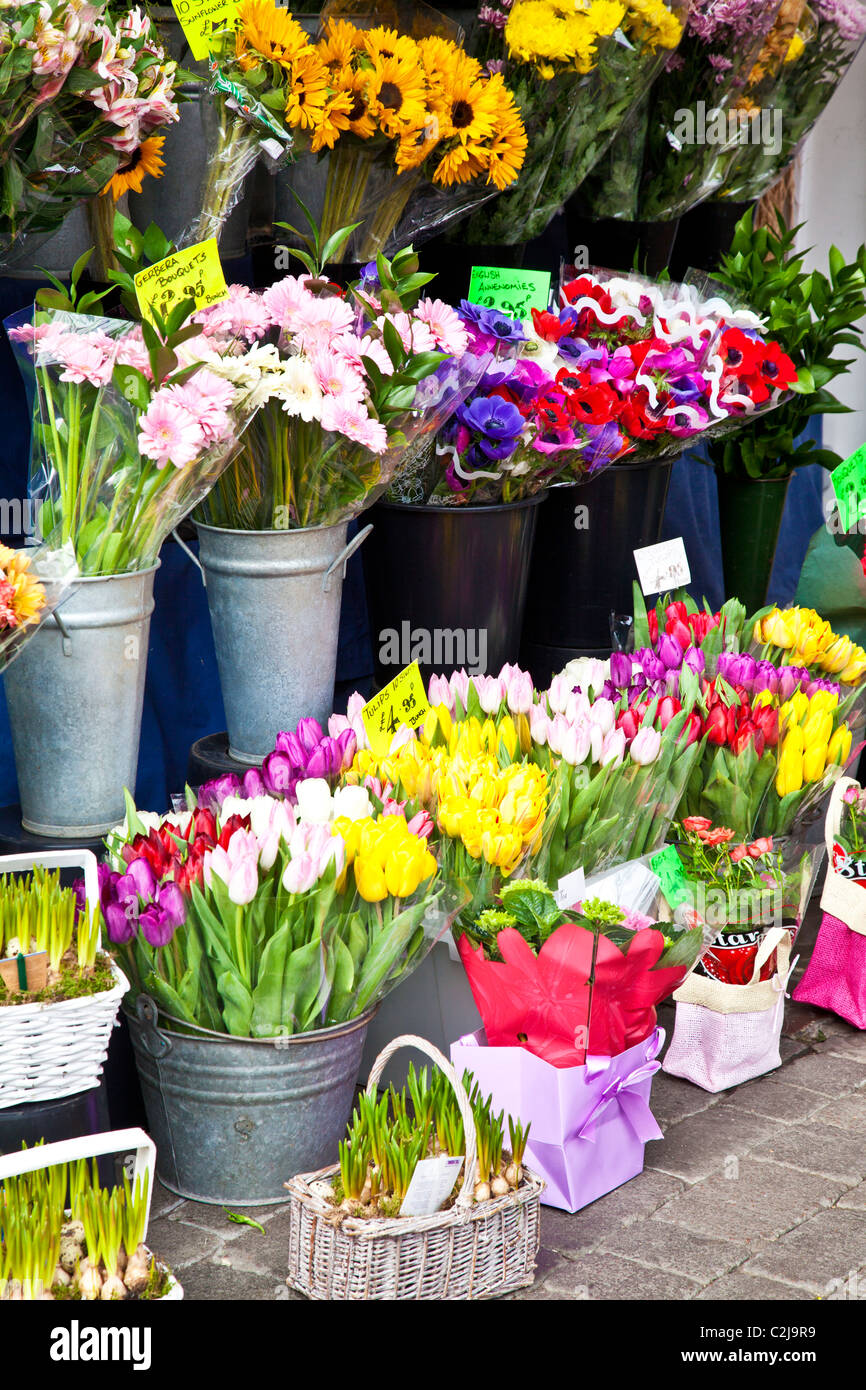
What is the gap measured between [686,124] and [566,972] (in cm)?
220

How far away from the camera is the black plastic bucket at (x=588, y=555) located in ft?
10.1

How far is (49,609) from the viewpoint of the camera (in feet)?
6.48

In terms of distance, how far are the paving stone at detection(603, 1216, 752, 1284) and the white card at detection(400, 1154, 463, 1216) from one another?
0.35 metres

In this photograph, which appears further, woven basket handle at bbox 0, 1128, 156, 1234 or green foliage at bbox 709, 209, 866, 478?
green foliage at bbox 709, 209, 866, 478

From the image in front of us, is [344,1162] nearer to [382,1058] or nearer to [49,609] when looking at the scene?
[382,1058]

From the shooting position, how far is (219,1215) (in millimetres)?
2059

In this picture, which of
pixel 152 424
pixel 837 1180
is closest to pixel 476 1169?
pixel 837 1180

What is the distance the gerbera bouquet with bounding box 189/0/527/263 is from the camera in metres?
2.36

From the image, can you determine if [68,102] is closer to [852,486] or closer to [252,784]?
[252,784]

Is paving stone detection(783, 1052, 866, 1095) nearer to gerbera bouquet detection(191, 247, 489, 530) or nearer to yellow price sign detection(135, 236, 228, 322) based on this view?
gerbera bouquet detection(191, 247, 489, 530)

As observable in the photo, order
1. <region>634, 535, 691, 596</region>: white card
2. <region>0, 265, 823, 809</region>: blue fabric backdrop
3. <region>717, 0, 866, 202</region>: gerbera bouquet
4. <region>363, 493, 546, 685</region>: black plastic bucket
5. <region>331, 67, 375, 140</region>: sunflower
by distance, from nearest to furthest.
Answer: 1. <region>331, 67, 375, 140</region>: sunflower
2. <region>0, 265, 823, 809</region>: blue fabric backdrop
3. <region>363, 493, 546, 685</region>: black plastic bucket
4. <region>634, 535, 691, 596</region>: white card
5. <region>717, 0, 866, 202</region>: gerbera bouquet

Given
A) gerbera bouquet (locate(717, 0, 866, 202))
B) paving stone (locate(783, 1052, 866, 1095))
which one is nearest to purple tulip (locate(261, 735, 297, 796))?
paving stone (locate(783, 1052, 866, 1095))

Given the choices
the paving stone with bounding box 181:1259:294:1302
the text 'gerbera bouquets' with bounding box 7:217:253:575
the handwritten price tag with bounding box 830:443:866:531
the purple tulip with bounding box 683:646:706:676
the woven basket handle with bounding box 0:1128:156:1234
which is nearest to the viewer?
the woven basket handle with bounding box 0:1128:156:1234

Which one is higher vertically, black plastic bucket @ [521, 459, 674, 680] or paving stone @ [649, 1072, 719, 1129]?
black plastic bucket @ [521, 459, 674, 680]
